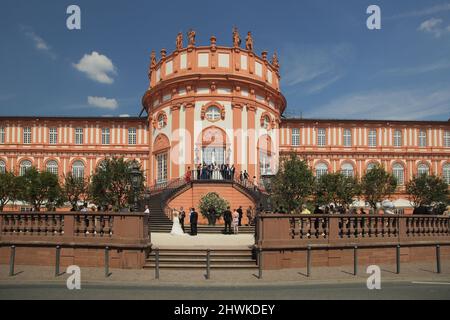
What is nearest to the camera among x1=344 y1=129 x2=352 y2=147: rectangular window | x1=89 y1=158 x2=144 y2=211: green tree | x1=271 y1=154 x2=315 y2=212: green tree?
x1=271 y1=154 x2=315 y2=212: green tree

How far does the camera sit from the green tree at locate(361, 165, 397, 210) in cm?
3822

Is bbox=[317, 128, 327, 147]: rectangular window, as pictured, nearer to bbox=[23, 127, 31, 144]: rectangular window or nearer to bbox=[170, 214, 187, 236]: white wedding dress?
bbox=[170, 214, 187, 236]: white wedding dress

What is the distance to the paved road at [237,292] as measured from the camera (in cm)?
908

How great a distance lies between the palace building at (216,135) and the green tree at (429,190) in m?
4.91

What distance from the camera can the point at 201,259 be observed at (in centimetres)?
1338

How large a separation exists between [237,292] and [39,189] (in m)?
29.6

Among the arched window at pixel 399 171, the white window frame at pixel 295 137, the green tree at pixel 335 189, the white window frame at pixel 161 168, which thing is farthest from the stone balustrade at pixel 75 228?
the arched window at pixel 399 171

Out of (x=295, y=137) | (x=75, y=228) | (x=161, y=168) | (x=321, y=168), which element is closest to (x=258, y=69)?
(x=295, y=137)

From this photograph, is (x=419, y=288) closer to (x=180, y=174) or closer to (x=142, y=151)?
(x=180, y=174)

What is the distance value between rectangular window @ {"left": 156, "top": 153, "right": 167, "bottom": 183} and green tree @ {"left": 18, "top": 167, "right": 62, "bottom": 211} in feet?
27.1

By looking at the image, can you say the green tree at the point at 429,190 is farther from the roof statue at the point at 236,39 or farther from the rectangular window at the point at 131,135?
the rectangular window at the point at 131,135

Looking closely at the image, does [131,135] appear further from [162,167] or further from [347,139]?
[347,139]

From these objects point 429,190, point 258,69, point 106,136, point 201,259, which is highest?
point 258,69

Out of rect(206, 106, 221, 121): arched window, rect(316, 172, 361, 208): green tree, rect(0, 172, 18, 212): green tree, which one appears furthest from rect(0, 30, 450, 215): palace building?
rect(0, 172, 18, 212): green tree
